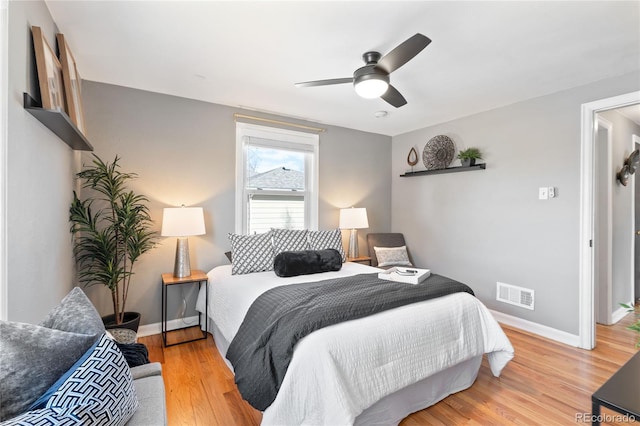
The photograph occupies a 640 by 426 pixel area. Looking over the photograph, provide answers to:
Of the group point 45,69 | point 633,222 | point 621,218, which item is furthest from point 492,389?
point 633,222

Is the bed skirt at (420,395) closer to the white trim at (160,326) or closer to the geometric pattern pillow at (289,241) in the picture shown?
the geometric pattern pillow at (289,241)

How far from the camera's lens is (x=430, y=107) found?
3.48 meters

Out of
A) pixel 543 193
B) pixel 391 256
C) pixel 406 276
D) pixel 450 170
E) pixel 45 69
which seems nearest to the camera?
pixel 45 69

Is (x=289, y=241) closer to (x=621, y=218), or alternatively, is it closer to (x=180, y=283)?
(x=180, y=283)

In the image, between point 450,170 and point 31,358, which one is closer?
point 31,358

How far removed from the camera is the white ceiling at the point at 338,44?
1.80m

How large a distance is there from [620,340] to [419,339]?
2.76m

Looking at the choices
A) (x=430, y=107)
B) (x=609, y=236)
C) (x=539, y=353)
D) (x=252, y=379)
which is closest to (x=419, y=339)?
(x=252, y=379)

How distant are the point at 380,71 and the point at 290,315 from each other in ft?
5.80

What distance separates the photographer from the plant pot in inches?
99.5

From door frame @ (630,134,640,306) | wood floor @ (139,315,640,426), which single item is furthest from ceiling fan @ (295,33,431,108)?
door frame @ (630,134,640,306)

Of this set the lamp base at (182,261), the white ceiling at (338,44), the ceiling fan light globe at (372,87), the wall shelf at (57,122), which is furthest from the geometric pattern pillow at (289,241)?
the wall shelf at (57,122)

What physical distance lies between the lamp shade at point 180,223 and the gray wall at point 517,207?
309 centimetres

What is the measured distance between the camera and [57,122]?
5.35 ft
